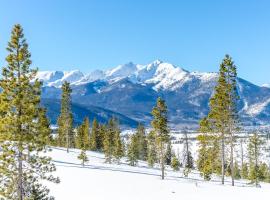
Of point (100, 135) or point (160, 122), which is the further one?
point (100, 135)

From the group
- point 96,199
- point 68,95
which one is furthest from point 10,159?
point 68,95

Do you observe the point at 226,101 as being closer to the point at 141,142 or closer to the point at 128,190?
the point at 128,190

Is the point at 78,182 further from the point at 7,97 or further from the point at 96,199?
the point at 7,97

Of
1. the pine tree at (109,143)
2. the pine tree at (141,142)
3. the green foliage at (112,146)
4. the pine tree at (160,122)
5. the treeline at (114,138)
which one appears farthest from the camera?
the pine tree at (141,142)

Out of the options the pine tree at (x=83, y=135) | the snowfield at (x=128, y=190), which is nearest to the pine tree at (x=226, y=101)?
the snowfield at (x=128, y=190)

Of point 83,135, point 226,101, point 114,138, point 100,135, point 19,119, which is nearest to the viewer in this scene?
point 19,119

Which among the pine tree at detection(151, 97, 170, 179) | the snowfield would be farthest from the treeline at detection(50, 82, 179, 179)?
the snowfield

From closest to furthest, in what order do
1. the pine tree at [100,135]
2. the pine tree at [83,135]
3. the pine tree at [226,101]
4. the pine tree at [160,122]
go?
the pine tree at [226,101] < the pine tree at [160,122] < the pine tree at [83,135] < the pine tree at [100,135]

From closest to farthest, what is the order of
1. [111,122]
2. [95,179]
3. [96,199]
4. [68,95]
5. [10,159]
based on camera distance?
[10,159] → [96,199] → [95,179] → [68,95] → [111,122]

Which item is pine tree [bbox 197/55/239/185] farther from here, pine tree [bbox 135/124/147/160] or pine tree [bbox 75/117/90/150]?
pine tree [bbox 135/124/147/160]

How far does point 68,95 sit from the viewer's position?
97750mm

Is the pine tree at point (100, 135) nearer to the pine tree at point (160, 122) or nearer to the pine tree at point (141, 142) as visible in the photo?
the pine tree at point (141, 142)

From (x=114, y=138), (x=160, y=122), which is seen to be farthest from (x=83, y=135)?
(x=160, y=122)

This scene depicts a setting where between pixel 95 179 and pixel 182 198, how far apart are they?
53.9ft
